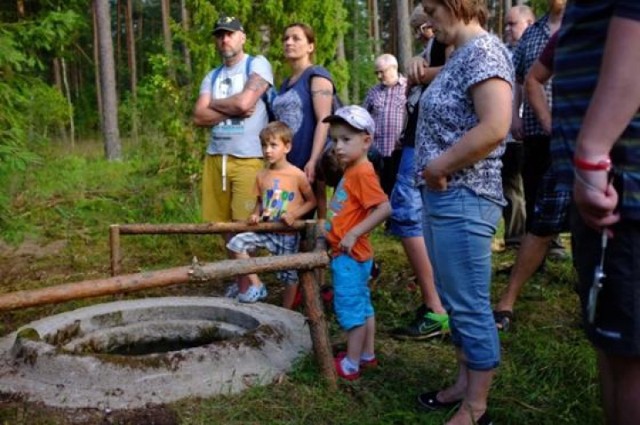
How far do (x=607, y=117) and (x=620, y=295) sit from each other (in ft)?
1.44

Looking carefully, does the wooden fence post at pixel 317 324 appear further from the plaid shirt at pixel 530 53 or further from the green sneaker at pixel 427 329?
the plaid shirt at pixel 530 53

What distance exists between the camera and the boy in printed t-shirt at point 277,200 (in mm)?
4180

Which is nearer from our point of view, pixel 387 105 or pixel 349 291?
pixel 349 291

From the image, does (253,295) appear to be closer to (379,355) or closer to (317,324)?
(379,355)

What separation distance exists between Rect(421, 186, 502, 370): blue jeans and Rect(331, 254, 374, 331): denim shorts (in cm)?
66

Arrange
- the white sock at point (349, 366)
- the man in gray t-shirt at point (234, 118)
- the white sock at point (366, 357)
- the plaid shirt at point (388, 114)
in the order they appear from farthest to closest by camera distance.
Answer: the plaid shirt at point (388, 114), the man in gray t-shirt at point (234, 118), the white sock at point (366, 357), the white sock at point (349, 366)


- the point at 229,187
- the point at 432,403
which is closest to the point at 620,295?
the point at 432,403

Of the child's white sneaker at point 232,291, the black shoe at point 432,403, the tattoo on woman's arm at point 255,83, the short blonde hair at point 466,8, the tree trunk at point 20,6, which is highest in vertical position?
the tree trunk at point 20,6

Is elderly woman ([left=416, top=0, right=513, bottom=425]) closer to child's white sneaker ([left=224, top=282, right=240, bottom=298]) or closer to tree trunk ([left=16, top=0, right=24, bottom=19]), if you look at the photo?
child's white sneaker ([left=224, top=282, right=240, bottom=298])

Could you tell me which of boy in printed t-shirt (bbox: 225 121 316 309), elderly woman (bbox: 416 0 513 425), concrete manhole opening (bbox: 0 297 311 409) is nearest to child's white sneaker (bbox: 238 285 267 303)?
boy in printed t-shirt (bbox: 225 121 316 309)

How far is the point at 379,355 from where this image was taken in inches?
143

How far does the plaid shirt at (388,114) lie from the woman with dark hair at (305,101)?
1906 mm

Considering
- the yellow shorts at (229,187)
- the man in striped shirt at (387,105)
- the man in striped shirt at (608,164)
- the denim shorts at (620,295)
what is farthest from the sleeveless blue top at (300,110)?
the denim shorts at (620,295)

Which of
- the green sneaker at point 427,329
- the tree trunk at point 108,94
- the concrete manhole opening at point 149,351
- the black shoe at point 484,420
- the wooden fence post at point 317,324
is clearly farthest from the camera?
the tree trunk at point 108,94
